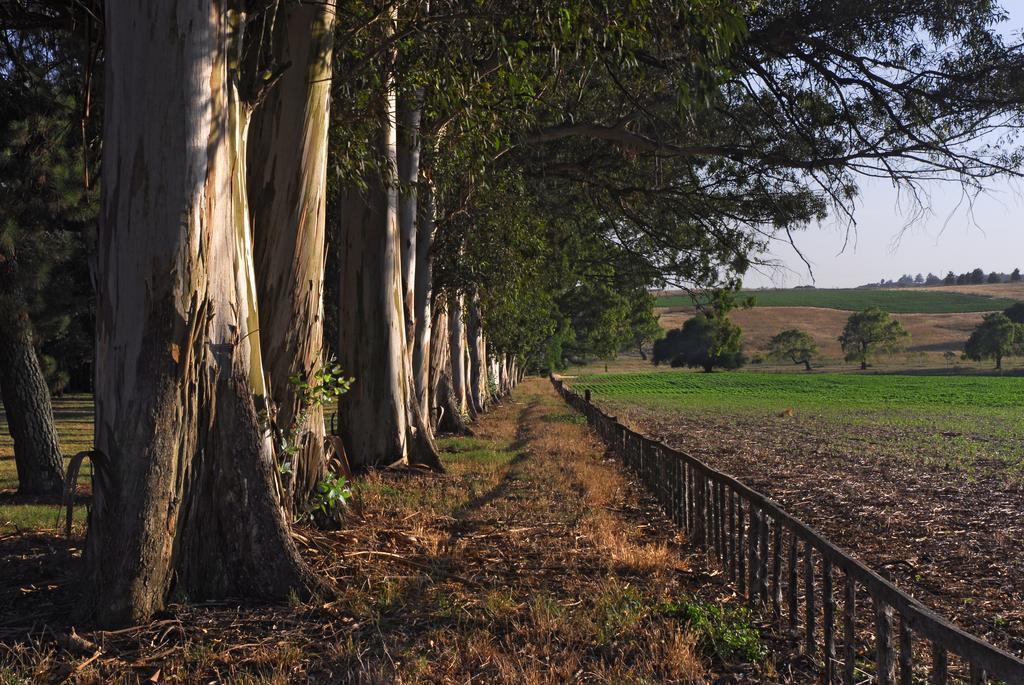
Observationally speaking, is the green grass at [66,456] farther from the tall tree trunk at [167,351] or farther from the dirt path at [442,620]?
the tall tree trunk at [167,351]

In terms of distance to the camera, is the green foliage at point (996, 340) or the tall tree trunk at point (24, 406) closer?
the tall tree trunk at point (24, 406)

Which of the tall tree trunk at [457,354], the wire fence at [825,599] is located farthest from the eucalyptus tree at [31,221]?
the tall tree trunk at [457,354]

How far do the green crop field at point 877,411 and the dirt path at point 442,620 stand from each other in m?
12.1

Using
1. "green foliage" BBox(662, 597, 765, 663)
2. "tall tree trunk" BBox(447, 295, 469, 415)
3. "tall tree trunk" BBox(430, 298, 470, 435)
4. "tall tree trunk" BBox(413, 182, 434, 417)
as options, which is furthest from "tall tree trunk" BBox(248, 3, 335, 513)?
"tall tree trunk" BBox(447, 295, 469, 415)

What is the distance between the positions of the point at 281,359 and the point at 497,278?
13.6 metres

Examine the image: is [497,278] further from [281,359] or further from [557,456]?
[281,359]

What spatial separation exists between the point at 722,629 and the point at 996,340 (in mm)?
100550

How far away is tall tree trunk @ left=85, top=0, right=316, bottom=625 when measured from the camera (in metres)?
5.54

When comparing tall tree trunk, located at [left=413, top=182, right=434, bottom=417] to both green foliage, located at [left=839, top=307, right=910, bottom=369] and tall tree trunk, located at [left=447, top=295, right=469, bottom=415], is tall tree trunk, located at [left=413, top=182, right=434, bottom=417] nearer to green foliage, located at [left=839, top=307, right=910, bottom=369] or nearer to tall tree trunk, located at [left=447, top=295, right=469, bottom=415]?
tall tree trunk, located at [left=447, top=295, right=469, bottom=415]

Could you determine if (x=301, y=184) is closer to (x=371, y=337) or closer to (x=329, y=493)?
(x=329, y=493)

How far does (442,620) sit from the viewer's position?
19.0ft

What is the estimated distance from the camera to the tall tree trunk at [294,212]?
754 cm

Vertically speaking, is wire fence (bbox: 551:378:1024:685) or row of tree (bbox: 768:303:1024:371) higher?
row of tree (bbox: 768:303:1024:371)

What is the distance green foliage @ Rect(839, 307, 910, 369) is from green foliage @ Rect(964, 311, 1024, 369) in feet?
60.4
